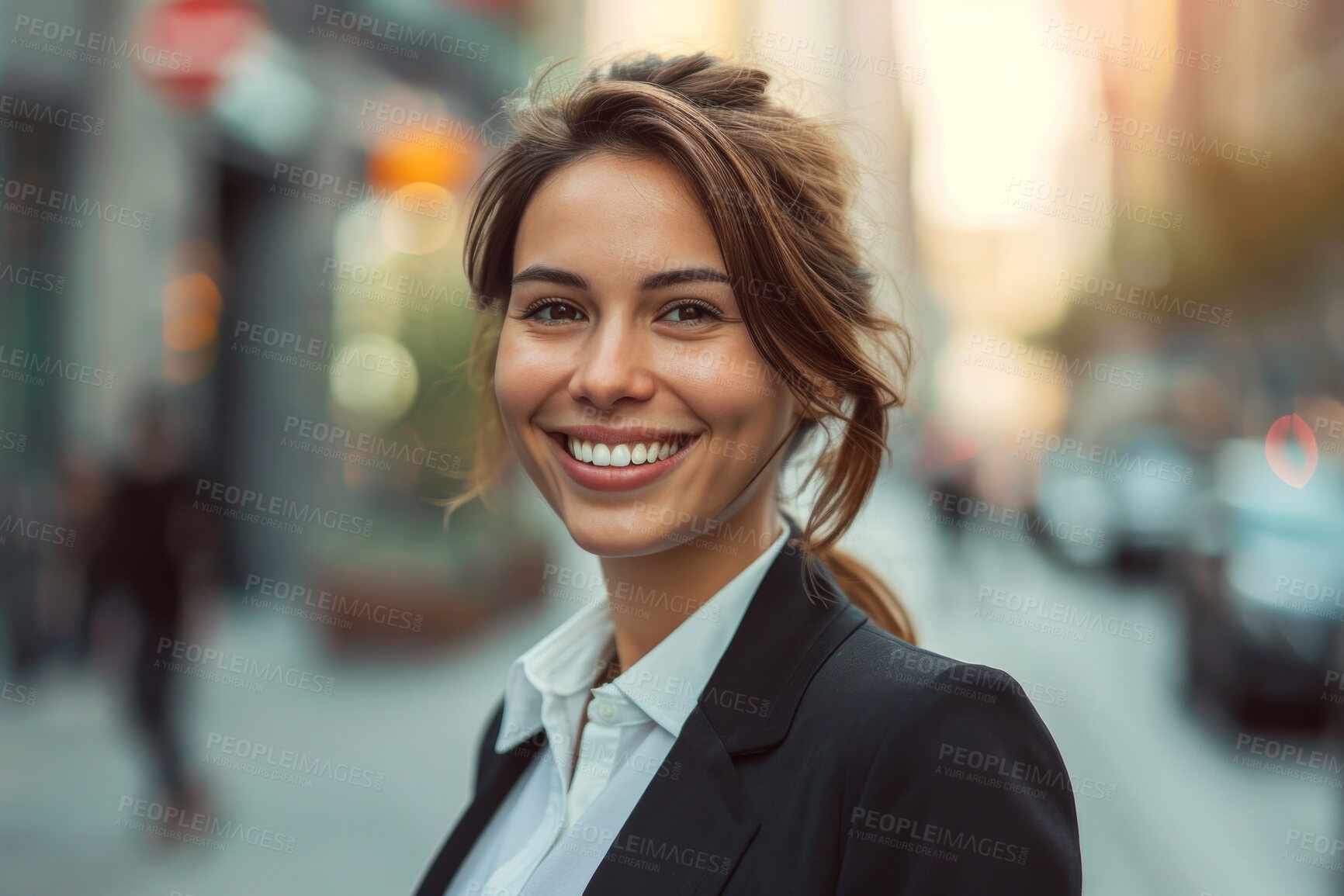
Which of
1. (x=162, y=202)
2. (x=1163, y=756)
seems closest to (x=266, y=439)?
(x=162, y=202)

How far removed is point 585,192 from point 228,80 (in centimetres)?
986

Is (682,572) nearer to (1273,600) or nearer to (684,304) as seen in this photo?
(684,304)

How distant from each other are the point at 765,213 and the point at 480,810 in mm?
1391

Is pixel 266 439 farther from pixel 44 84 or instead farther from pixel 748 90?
pixel 748 90

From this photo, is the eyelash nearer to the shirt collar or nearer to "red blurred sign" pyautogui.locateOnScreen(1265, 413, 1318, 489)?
the shirt collar

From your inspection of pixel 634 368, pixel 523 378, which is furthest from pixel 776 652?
pixel 523 378

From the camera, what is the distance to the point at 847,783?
1486mm

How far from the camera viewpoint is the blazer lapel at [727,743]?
1.57 m

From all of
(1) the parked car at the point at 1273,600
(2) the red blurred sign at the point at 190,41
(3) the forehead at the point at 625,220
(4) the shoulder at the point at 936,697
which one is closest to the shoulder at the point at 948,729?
(4) the shoulder at the point at 936,697

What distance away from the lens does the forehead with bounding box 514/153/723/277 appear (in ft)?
5.76

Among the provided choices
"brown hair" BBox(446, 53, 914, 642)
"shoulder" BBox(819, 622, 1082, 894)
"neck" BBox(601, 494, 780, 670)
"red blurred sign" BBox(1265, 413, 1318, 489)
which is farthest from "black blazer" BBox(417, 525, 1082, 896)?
"red blurred sign" BBox(1265, 413, 1318, 489)

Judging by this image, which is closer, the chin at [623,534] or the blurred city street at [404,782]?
the chin at [623,534]

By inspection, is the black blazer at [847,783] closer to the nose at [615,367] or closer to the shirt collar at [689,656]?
the shirt collar at [689,656]

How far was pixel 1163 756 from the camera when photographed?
27.1 ft
